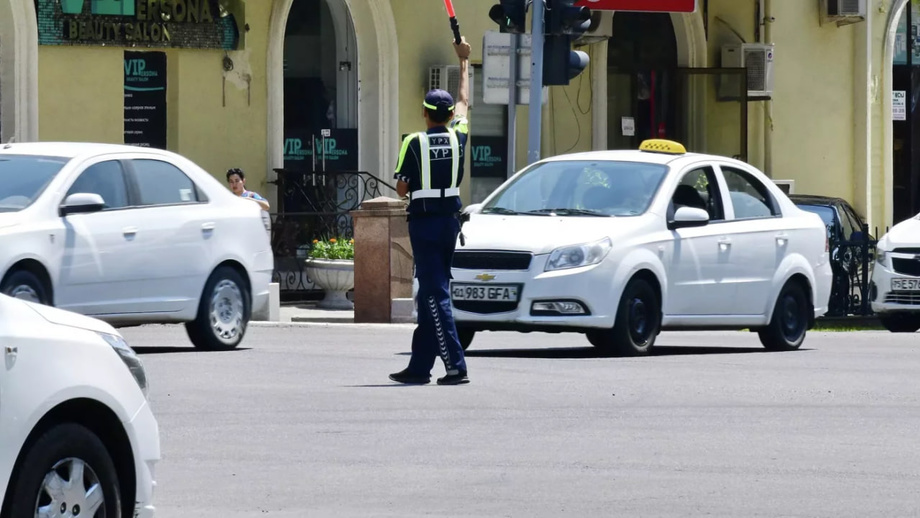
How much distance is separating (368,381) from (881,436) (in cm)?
362

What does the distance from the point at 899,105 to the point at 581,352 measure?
1936cm

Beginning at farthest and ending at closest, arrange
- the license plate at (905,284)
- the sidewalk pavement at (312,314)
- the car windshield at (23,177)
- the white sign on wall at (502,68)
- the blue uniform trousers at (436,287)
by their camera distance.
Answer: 1. the sidewalk pavement at (312,314)
2. the license plate at (905,284)
3. the white sign on wall at (502,68)
4. the car windshield at (23,177)
5. the blue uniform trousers at (436,287)

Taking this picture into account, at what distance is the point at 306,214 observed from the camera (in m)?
24.4

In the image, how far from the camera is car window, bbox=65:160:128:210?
14.0 meters

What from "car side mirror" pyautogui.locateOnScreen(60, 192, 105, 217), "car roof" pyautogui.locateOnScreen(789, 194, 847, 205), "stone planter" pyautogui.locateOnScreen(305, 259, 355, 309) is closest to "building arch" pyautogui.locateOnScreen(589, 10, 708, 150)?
"car roof" pyautogui.locateOnScreen(789, 194, 847, 205)

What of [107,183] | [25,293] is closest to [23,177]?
[107,183]

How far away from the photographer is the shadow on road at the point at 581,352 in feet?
48.7

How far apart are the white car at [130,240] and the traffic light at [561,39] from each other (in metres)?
4.57

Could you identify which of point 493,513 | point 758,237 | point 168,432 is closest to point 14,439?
point 493,513

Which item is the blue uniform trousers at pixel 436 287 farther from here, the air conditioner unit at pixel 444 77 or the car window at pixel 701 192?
the air conditioner unit at pixel 444 77

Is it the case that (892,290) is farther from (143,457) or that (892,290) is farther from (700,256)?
(143,457)

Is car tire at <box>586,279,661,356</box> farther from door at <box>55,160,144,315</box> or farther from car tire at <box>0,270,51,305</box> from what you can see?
car tire at <box>0,270,51,305</box>

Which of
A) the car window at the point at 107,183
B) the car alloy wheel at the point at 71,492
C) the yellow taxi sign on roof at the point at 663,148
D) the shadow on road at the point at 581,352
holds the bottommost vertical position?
the shadow on road at the point at 581,352

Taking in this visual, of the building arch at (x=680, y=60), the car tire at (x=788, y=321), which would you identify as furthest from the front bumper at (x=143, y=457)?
the building arch at (x=680, y=60)
